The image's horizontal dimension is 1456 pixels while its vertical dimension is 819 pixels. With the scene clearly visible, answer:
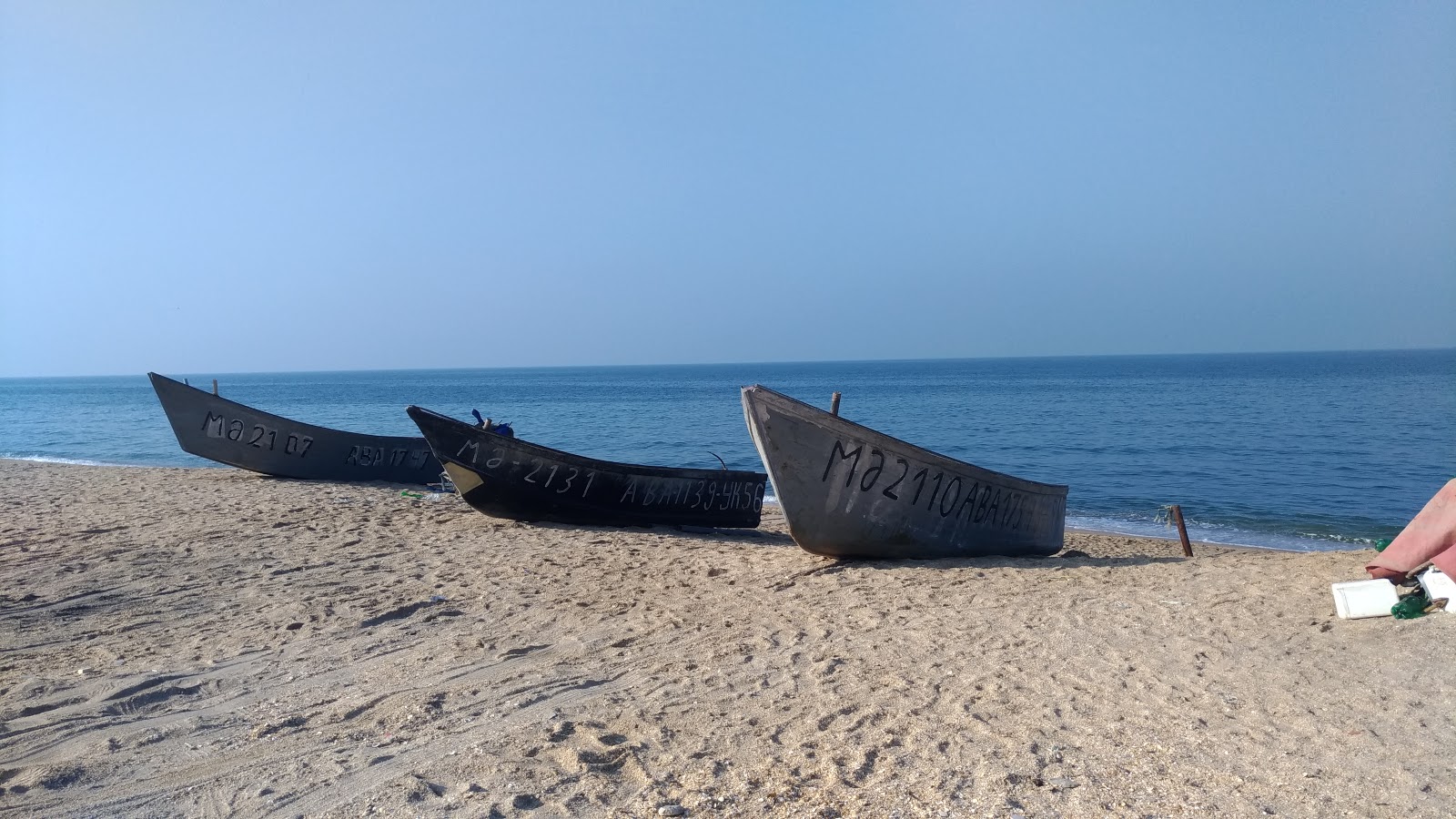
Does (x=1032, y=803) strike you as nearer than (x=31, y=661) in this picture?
Yes

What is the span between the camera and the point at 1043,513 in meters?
10.7

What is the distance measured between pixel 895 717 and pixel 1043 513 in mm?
6671

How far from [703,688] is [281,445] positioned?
13758 millimetres

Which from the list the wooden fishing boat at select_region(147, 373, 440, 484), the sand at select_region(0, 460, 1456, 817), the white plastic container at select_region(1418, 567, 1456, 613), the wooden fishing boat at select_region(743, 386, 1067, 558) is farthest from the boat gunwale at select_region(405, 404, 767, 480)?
the white plastic container at select_region(1418, 567, 1456, 613)

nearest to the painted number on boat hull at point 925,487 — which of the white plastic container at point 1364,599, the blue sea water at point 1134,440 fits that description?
the white plastic container at point 1364,599

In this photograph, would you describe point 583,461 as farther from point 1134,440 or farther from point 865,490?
point 1134,440

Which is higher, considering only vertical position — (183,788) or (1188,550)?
(183,788)

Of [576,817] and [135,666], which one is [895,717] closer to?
[576,817]

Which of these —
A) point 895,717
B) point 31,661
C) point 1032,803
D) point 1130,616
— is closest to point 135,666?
point 31,661

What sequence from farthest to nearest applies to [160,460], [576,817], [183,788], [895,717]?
[160,460]
[895,717]
[183,788]
[576,817]

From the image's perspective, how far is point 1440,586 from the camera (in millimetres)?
6023

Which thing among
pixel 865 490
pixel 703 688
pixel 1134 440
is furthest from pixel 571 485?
pixel 1134 440

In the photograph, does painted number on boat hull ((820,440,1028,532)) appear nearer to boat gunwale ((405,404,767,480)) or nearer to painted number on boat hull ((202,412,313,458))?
boat gunwale ((405,404,767,480))

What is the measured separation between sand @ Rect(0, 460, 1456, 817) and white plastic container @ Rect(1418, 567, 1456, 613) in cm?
35
